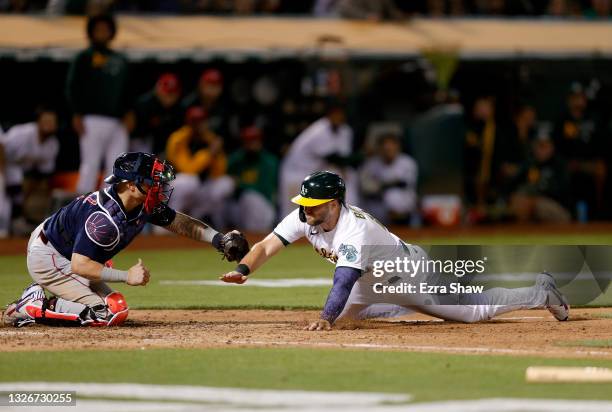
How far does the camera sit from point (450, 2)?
20.0 m

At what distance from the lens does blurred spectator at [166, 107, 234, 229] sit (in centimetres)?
1744

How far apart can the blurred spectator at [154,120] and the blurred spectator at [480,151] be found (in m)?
4.37

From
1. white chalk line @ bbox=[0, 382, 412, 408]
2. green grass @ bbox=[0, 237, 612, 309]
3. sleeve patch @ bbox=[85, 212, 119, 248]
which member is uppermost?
sleeve patch @ bbox=[85, 212, 119, 248]

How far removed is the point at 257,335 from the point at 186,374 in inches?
67.0

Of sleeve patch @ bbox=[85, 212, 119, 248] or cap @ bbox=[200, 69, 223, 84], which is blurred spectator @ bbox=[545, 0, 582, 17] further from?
sleeve patch @ bbox=[85, 212, 119, 248]

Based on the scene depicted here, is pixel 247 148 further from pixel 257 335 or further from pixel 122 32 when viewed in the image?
pixel 257 335

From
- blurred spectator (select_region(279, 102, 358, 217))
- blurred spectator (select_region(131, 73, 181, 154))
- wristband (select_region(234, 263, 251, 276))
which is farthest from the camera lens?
blurred spectator (select_region(279, 102, 358, 217))

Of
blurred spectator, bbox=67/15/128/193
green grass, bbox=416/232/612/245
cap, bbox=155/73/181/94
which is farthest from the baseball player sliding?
cap, bbox=155/73/181/94

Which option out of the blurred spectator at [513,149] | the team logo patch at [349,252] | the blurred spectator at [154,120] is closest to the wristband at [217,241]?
the team logo patch at [349,252]

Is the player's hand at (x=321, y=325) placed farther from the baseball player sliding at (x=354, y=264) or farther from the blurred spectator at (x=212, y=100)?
the blurred spectator at (x=212, y=100)

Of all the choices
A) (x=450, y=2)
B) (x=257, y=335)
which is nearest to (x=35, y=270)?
(x=257, y=335)

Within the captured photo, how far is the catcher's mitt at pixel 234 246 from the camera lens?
9141mm

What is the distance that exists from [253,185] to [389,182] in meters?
1.94

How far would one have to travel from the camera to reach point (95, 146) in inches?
654
